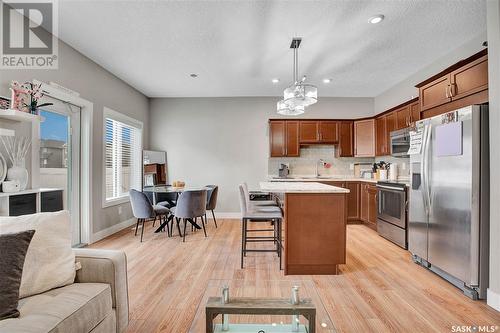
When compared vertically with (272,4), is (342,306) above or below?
below

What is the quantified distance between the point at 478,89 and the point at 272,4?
218 centimetres

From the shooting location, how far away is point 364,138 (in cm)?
559

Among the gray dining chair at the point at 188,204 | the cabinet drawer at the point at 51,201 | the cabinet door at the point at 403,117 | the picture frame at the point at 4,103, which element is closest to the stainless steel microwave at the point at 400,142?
the cabinet door at the point at 403,117

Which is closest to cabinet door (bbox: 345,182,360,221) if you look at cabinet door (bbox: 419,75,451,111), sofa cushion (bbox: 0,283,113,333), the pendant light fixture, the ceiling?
the ceiling

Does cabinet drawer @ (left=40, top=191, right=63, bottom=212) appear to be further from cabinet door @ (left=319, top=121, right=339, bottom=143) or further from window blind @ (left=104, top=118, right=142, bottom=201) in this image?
cabinet door @ (left=319, top=121, right=339, bottom=143)

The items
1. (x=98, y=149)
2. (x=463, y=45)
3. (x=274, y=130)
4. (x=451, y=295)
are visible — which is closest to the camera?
(x=451, y=295)

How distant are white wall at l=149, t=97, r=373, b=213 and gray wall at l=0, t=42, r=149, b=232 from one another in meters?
0.87

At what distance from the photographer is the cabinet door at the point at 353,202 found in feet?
17.4

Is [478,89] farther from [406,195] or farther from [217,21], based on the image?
[217,21]

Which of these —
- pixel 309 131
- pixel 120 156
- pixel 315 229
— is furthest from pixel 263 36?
pixel 120 156

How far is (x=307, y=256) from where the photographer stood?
287 centimetres

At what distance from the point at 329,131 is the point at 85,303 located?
17.5 feet

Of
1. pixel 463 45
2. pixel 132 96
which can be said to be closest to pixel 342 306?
pixel 463 45

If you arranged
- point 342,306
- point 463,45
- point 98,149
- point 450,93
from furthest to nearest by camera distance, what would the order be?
1. point 98,149
2. point 463,45
3. point 450,93
4. point 342,306
